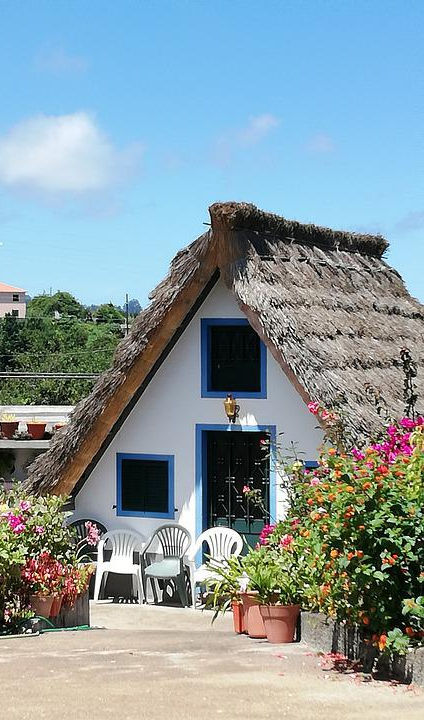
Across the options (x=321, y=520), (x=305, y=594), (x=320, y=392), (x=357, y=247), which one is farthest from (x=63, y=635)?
(x=357, y=247)

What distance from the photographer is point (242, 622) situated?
10312 millimetres

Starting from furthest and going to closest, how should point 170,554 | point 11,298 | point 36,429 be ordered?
point 11,298 < point 36,429 < point 170,554

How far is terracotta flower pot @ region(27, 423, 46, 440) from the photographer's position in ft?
54.2

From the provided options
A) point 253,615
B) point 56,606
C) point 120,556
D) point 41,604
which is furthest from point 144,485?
point 253,615

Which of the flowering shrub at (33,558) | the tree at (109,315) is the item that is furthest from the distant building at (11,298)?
the flowering shrub at (33,558)

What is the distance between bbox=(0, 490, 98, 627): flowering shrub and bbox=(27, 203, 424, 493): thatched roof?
278 cm

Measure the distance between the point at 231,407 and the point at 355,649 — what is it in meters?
5.70

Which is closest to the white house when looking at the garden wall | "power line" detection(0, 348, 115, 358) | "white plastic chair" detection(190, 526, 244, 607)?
"white plastic chair" detection(190, 526, 244, 607)

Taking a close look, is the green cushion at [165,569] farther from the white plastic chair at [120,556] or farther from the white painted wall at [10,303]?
the white painted wall at [10,303]

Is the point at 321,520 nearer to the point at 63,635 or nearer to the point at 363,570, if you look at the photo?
the point at 363,570

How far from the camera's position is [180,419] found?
14.3 metres

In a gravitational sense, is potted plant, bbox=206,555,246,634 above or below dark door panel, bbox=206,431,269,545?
below

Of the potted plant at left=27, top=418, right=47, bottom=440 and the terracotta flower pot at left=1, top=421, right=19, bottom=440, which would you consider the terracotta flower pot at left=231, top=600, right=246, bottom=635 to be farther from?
the terracotta flower pot at left=1, top=421, right=19, bottom=440

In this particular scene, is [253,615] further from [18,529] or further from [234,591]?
[18,529]
